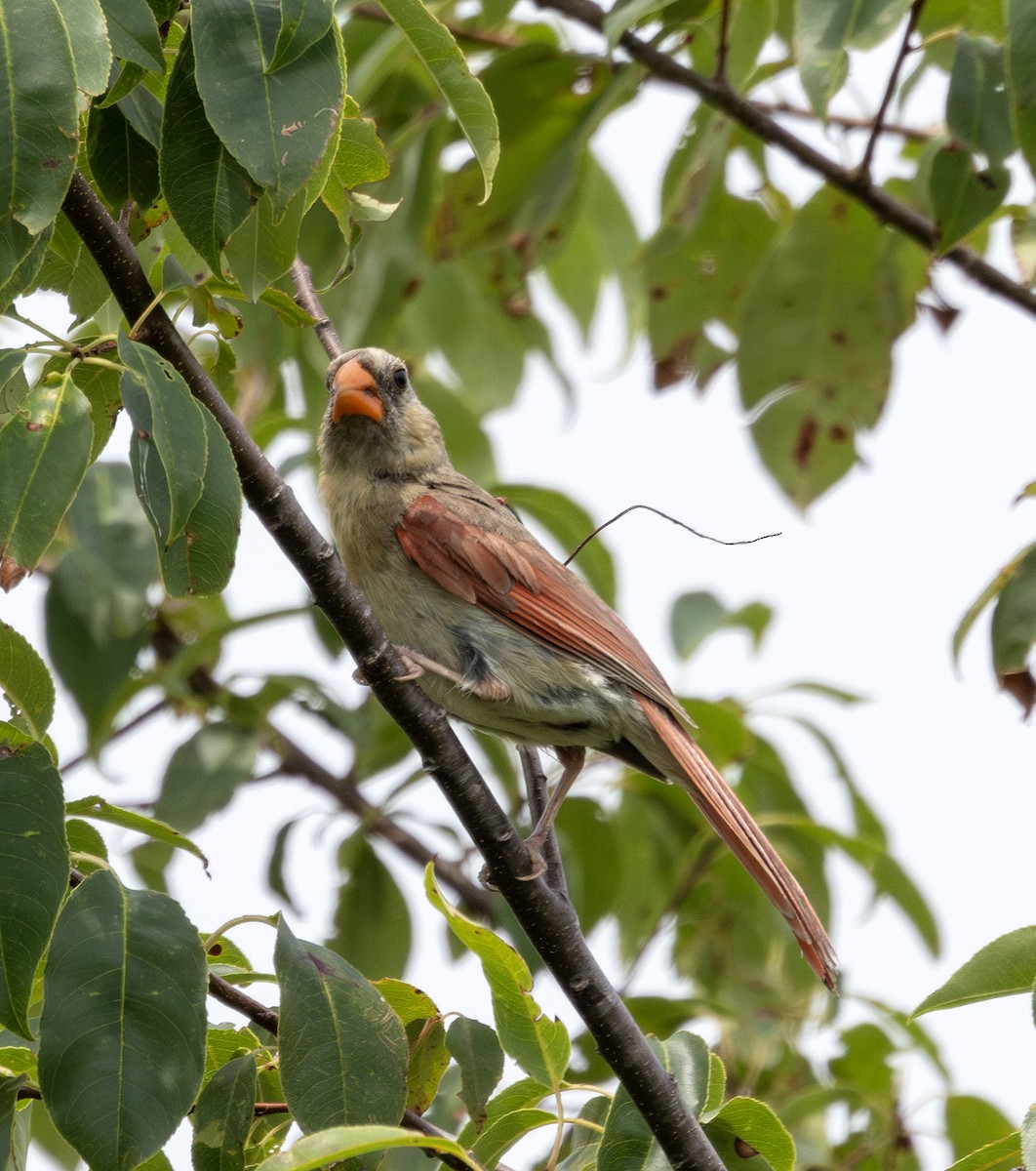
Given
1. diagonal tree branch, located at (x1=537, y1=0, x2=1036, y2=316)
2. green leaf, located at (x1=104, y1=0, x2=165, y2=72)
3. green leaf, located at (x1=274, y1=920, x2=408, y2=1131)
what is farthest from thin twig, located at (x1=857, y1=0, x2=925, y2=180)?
green leaf, located at (x1=274, y1=920, x2=408, y2=1131)

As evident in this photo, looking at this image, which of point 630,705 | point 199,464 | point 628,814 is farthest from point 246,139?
point 628,814

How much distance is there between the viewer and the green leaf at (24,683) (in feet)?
8.07

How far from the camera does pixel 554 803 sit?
12.0 feet

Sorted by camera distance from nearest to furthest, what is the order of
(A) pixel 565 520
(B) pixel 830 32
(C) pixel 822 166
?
1. (B) pixel 830 32
2. (C) pixel 822 166
3. (A) pixel 565 520

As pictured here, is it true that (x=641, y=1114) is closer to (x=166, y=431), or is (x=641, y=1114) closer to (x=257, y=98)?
(x=166, y=431)

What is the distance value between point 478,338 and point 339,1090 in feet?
12.5

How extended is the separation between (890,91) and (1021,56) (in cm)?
87

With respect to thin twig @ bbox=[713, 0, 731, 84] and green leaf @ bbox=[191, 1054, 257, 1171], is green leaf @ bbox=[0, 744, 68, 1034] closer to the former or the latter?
green leaf @ bbox=[191, 1054, 257, 1171]

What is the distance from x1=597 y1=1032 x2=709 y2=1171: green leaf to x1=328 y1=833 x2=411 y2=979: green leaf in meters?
2.37

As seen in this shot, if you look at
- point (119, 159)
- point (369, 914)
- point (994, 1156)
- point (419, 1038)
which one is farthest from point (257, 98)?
point (369, 914)

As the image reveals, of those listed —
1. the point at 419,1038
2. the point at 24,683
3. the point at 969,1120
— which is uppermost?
the point at 24,683

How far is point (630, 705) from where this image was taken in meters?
4.29

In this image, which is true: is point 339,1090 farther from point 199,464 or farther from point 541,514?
point 541,514

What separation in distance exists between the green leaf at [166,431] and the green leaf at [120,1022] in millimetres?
551
